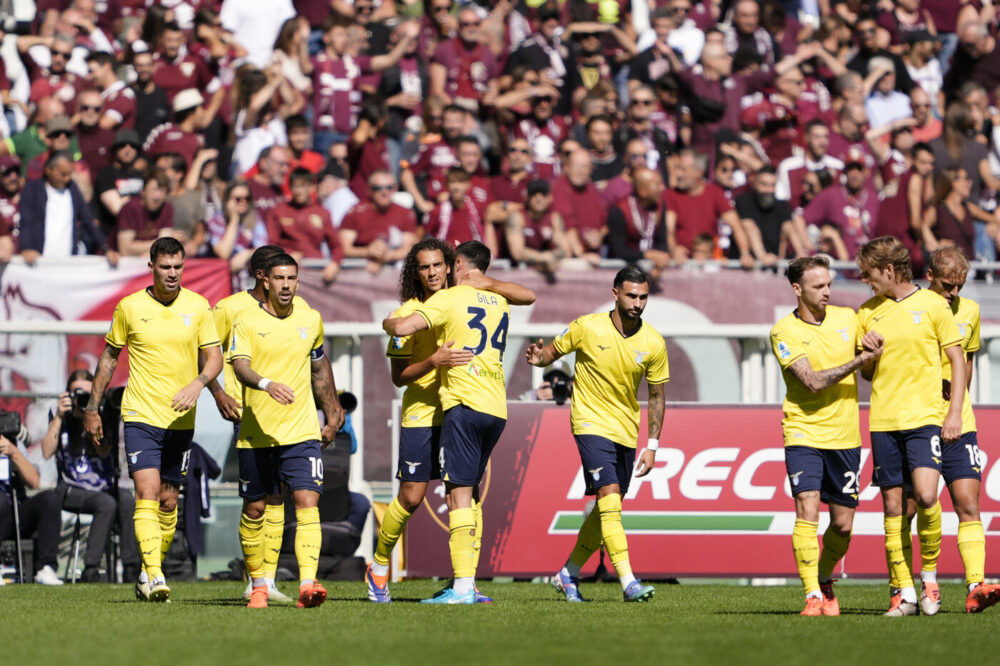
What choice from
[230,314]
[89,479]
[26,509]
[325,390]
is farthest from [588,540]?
[26,509]

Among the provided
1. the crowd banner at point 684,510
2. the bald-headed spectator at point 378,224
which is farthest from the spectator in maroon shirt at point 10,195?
the crowd banner at point 684,510

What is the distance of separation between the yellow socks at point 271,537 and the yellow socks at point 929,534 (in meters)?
4.19

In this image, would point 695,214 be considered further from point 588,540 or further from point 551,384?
point 588,540

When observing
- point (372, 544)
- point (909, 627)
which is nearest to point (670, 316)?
point (372, 544)

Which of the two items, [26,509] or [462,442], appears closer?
[462,442]

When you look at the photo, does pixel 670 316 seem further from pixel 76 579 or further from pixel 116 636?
pixel 116 636

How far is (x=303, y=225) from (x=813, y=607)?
875 centimetres

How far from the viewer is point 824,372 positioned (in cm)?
956

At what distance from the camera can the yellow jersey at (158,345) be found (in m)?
11.0

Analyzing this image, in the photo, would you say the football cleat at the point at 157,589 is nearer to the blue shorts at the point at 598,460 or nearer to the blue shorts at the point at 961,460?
the blue shorts at the point at 598,460

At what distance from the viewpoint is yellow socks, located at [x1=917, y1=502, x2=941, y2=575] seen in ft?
32.1

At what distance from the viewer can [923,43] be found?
2222 centimetres

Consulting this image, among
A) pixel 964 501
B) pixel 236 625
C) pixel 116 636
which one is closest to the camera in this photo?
pixel 116 636

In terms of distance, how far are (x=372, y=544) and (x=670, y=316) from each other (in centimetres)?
408
